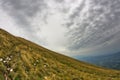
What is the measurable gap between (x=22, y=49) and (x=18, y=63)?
15902 millimetres

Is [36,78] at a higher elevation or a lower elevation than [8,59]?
lower

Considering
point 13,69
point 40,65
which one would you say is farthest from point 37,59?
point 13,69

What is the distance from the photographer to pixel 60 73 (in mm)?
84688

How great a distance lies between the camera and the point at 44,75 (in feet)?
256

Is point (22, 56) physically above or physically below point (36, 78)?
above

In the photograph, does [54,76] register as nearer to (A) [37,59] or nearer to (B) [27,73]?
(B) [27,73]

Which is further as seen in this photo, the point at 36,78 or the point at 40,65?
the point at 40,65

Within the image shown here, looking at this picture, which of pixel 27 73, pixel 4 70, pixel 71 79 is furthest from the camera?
pixel 71 79

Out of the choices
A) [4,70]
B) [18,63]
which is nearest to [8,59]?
[18,63]

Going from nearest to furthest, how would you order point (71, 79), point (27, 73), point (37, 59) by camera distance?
point (27, 73) < point (71, 79) < point (37, 59)

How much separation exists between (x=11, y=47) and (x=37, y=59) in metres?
14.4

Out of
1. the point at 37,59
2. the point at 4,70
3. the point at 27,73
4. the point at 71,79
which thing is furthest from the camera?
the point at 37,59

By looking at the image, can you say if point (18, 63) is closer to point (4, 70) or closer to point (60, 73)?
point (4, 70)

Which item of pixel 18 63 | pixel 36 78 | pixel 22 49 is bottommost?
pixel 36 78
